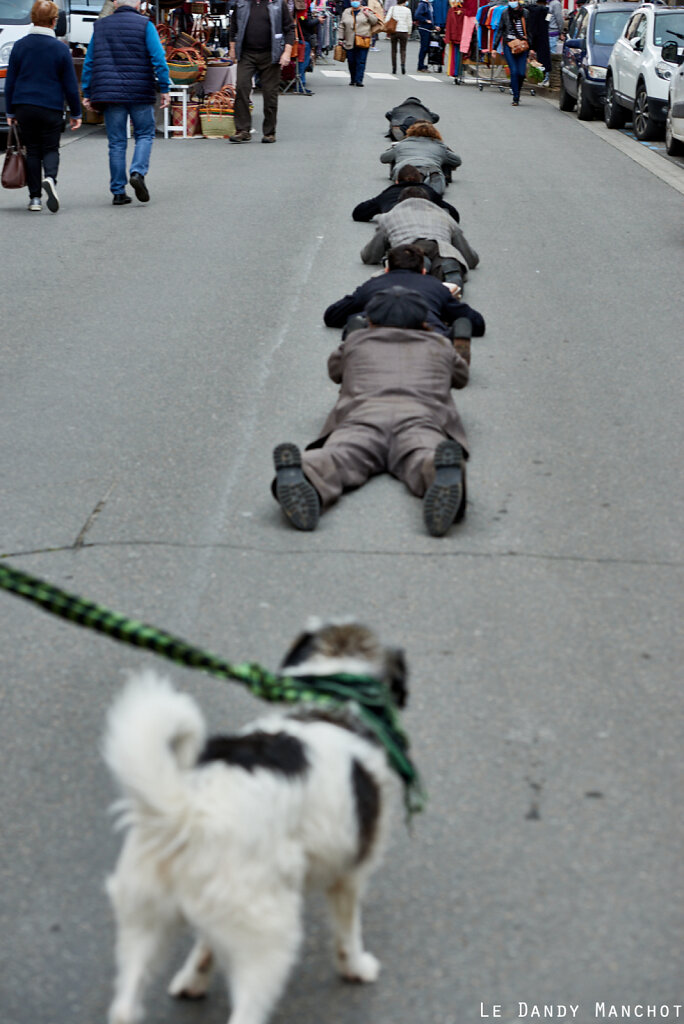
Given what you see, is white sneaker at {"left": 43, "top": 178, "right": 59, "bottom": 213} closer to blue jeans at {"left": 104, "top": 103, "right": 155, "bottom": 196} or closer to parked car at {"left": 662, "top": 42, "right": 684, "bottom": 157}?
blue jeans at {"left": 104, "top": 103, "right": 155, "bottom": 196}

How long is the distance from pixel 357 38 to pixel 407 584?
1041 inches

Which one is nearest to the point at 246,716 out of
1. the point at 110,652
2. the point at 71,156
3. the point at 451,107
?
the point at 110,652

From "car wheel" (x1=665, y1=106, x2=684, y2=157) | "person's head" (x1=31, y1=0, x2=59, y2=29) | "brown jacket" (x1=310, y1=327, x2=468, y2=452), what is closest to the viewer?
"brown jacket" (x1=310, y1=327, x2=468, y2=452)

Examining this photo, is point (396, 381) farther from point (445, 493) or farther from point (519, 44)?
point (519, 44)

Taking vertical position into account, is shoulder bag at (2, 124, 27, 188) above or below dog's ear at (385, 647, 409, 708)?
below

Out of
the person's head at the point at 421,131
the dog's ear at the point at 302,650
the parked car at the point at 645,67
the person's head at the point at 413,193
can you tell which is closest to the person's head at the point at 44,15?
the person's head at the point at 421,131

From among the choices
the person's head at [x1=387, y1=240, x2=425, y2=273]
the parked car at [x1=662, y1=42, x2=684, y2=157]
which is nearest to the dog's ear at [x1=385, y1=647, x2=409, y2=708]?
the person's head at [x1=387, y1=240, x2=425, y2=273]

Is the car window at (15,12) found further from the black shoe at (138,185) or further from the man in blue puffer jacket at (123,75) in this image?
the black shoe at (138,185)

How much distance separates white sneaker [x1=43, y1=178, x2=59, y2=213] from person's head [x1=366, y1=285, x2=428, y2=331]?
7.36 meters

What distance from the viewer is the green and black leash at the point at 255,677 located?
2592mm

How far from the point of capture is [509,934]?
3219 millimetres

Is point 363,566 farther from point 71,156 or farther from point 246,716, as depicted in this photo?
point 71,156

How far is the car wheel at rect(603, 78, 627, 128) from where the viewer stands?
2186 cm

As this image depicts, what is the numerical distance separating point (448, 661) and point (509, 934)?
151 centimetres
